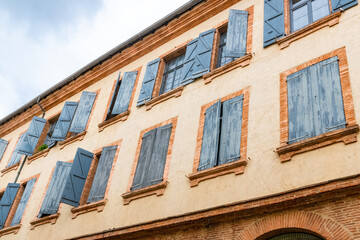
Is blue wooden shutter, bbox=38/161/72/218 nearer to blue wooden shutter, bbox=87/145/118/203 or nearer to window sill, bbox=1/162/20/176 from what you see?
blue wooden shutter, bbox=87/145/118/203

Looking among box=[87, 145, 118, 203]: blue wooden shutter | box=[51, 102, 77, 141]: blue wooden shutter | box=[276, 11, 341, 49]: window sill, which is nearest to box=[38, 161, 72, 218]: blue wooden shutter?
box=[87, 145, 118, 203]: blue wooden shutter

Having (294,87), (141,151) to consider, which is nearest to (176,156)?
(141,151)

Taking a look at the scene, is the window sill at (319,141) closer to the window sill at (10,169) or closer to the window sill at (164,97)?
the window sill at (164,97)

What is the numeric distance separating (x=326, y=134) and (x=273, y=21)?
3.85 meters

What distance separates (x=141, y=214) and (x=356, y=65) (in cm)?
540

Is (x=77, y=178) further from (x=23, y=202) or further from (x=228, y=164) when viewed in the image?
(x=228, y=164)

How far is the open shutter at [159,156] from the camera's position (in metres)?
9.62

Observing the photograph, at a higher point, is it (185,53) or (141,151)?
(185,53)

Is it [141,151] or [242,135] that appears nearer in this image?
[242,135]

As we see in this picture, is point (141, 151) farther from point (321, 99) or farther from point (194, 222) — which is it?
point (321, 99)

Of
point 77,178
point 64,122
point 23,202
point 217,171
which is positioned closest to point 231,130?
point 217,171

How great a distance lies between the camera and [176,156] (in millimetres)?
9547

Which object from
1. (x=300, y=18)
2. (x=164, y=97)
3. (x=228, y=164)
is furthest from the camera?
(x=164, y=97)

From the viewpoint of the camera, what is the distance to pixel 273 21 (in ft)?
32.4
